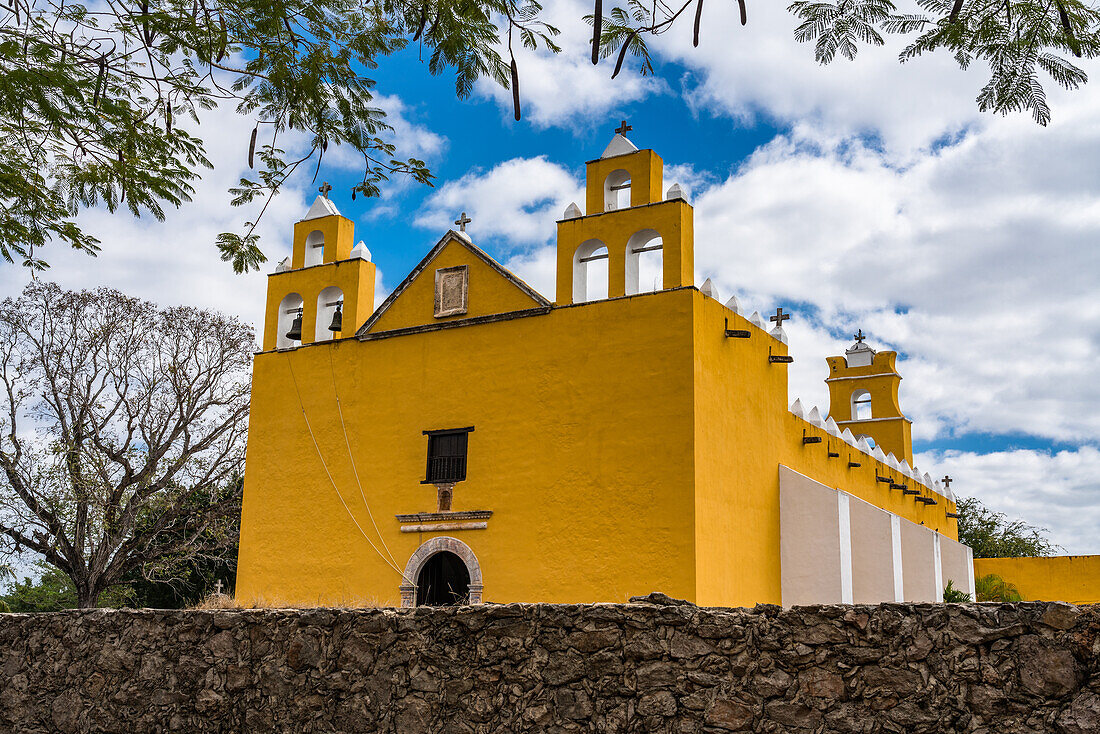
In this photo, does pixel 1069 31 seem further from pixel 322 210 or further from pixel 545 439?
pixel 322 210

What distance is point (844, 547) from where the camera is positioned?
552 inches

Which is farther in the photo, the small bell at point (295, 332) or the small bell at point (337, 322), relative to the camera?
the small bell at point (295, 332)

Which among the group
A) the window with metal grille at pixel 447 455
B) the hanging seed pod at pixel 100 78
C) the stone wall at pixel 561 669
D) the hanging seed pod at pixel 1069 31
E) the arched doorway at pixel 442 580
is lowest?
the stone wall at pixel 561 669

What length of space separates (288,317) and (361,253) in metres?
1.86

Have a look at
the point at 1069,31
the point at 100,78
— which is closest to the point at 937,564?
the point at 1069,31

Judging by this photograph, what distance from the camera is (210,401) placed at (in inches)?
910

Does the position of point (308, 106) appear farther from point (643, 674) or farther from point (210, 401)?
point (210, 401)

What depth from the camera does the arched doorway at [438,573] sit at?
13617 mm

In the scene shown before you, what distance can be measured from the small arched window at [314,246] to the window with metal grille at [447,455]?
419 cm

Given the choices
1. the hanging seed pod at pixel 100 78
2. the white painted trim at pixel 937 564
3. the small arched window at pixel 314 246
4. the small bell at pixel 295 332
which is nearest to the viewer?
the hanging seed pod at pixel 100 78

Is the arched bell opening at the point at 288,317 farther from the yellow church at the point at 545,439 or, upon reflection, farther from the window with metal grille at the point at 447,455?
the window with metal grille at the point at 447,455

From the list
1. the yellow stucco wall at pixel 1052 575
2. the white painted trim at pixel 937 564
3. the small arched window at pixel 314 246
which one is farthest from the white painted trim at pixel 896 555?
the small arched window at pixel 314 246

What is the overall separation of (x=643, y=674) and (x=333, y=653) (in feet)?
6.43

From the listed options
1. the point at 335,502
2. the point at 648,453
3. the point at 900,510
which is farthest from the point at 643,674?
the point at 900,510
